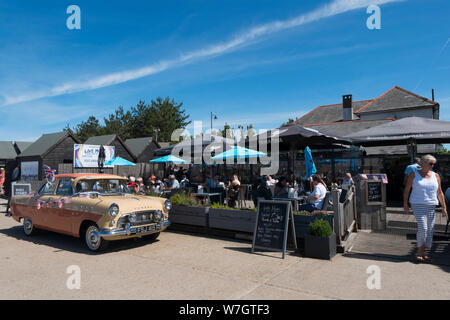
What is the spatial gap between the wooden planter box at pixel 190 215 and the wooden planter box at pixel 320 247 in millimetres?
2783

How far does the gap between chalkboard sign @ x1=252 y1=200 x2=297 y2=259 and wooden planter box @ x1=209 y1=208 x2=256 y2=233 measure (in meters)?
0.64

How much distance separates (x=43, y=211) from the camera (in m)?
7.17

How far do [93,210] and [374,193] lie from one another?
642 cm

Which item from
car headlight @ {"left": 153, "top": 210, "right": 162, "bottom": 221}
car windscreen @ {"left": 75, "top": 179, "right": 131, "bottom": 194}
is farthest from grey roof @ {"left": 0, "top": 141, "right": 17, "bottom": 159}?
car headlight @ {"left": 153, "top": 210, "right": 162, "bottom": 221}

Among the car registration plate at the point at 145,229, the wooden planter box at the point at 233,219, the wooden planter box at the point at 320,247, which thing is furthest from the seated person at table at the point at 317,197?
the car registration plate at the point at 145,229

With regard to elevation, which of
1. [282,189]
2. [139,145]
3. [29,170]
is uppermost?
[139,145]

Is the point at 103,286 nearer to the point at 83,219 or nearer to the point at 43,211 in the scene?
the point at 83,219

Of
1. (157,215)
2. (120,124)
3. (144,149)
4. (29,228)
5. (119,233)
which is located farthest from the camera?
(120,124)

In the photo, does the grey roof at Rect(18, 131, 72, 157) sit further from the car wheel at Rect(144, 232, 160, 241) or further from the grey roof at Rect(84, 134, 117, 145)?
the car wheel at Rect(144, 232, 160, 241)

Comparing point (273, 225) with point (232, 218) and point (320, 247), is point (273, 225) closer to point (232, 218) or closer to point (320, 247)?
point (320, 247)

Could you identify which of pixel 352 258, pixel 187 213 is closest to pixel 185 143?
pixel 187 213

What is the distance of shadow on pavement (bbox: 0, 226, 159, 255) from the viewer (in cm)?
650

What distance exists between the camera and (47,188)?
7.47 meters

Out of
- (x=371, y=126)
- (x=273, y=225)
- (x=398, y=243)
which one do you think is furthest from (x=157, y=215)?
(x=371, y=126)
